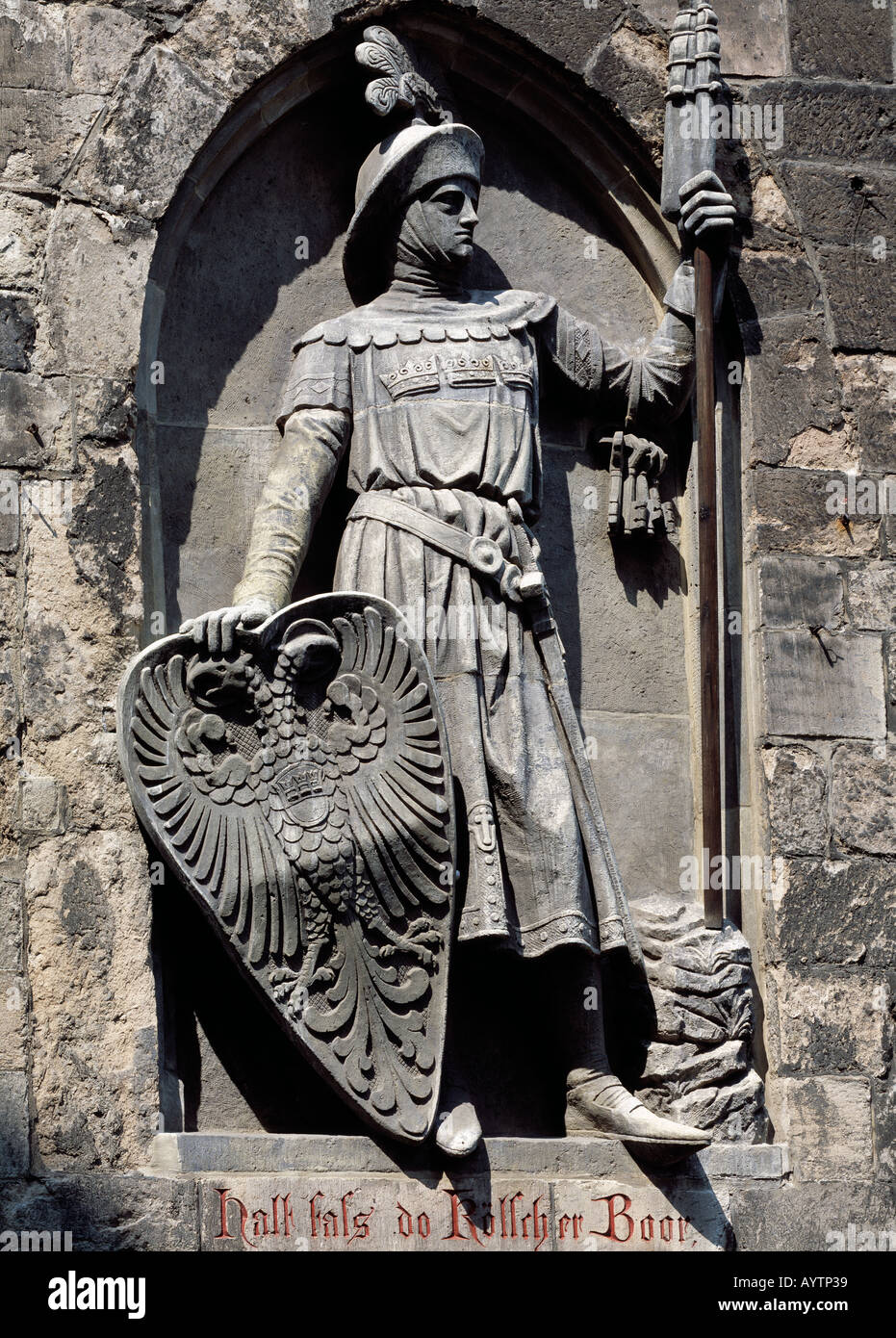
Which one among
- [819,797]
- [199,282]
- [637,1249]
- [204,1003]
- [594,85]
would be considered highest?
[594,85]

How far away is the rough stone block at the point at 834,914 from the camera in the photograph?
7.31 meters

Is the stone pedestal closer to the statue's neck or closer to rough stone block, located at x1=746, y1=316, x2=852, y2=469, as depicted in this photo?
rough stone block, located at x1=746, y1=316, x2=852, y2=469

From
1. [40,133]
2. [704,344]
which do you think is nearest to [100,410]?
[40,133]

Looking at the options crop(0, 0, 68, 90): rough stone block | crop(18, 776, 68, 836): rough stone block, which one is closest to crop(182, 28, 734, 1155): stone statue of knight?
crop(18, 776, 68, 836): rough stone block

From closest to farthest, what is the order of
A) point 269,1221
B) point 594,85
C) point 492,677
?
point 269,1221
point 492,677
point 594,85

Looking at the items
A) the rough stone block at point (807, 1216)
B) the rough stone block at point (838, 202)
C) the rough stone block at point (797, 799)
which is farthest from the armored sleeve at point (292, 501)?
the rough stone block at point (807, 1216)

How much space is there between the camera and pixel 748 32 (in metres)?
7.97

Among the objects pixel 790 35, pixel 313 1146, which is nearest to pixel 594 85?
pixel 790 35

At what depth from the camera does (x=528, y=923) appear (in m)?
6.97

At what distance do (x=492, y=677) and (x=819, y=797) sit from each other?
1.04 meters

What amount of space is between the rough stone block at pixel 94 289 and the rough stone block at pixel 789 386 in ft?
5.97

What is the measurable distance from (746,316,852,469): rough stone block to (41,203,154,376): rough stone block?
5.97ft
